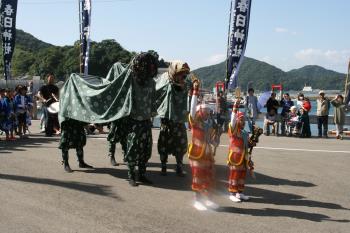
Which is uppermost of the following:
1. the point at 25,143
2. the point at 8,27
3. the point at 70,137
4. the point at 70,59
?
the point at 70,59

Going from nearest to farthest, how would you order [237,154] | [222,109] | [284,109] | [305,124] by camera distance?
1. [237,154]
2. [222,109]
3. [305,124]
4. [284,109]

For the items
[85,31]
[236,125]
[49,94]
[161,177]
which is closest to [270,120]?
[85,31]

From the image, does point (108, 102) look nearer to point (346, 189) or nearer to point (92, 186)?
Answer: point (92, 186)

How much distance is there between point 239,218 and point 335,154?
23.3ft

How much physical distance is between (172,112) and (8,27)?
472 inches

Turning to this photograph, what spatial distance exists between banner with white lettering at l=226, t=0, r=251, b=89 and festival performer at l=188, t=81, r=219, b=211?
1013 cm

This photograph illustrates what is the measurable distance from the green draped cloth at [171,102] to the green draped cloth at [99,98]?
91 centimetres

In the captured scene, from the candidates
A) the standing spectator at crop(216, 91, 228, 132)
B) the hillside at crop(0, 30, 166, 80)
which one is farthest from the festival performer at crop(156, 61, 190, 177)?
the hillside at crop(0, 30, 166, 80)

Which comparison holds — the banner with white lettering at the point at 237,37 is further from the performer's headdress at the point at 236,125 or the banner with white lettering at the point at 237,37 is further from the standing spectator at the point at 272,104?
the performer's headdress at the point at 236,125

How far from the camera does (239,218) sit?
5871 mm

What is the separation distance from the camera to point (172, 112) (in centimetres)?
826

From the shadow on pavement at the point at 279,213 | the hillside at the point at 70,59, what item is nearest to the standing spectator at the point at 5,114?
the shadow on pavement at the point at 279,213

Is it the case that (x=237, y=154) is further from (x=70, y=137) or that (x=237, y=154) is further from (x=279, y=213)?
(x=70, y=137)

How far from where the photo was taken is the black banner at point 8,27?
17375 millimetres
